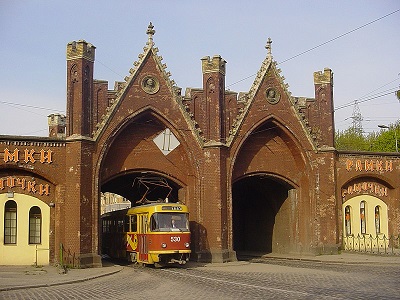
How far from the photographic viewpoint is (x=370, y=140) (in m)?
72.4

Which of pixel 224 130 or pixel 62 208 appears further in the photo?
pixel 224 130

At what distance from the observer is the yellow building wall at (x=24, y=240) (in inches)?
1102

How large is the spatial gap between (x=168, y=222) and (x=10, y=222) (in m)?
7.85

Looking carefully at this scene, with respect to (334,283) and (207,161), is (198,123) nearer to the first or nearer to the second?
(207,161)

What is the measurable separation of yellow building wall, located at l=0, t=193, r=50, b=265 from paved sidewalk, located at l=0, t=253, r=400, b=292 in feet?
2.54

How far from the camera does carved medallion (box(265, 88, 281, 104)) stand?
33625mm

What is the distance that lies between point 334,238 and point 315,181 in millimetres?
3463

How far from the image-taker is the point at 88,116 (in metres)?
29.3

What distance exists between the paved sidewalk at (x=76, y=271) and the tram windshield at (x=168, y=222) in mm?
2587

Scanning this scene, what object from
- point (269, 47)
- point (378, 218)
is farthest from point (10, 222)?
point (378, 218)

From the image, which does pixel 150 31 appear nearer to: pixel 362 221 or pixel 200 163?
pixel 200 163

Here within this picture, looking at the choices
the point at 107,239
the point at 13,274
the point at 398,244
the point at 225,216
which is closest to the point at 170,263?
the point at 225,216

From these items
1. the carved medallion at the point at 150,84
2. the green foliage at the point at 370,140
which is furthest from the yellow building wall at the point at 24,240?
the green foliage at the point at 370,140

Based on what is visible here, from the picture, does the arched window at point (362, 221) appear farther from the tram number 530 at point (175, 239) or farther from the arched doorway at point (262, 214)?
the tram number 530 at point (175, 239)
